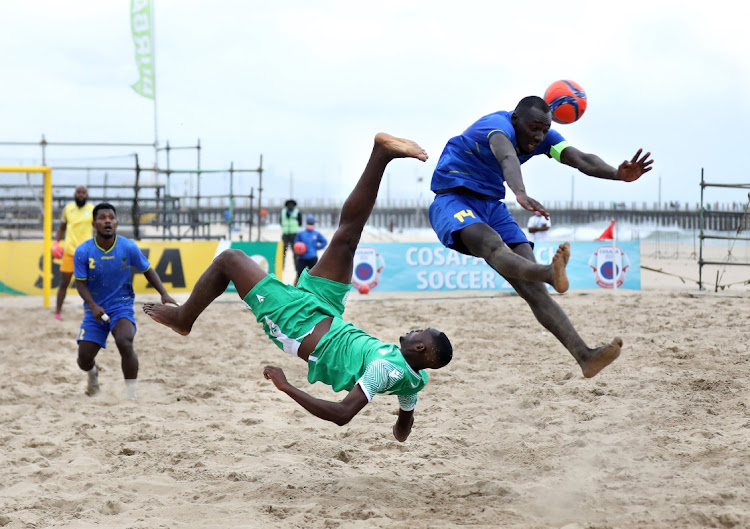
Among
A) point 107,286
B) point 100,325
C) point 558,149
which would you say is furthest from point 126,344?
point 558,149

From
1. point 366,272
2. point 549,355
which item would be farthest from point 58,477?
point 366,272

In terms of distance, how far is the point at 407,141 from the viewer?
4488 millimetres

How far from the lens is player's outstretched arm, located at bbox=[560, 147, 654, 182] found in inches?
169

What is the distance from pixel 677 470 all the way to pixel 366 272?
927 centimetres

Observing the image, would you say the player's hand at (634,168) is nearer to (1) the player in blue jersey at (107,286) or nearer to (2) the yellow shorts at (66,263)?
(1) the player in blue jersey at (107,286)

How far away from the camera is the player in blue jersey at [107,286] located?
6488mm

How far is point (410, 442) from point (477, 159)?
197cm

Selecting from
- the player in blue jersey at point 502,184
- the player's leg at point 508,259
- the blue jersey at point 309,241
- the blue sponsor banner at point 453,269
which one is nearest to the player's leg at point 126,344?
the player in blue jersey at point 502,184

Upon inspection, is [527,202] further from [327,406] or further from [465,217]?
[327,406]

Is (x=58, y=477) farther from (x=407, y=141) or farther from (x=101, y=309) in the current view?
(x=407, y=141)

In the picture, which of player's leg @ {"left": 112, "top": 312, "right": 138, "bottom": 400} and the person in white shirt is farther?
the person in white shirt

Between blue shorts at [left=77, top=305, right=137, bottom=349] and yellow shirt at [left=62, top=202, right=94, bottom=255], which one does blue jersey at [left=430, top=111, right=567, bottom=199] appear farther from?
yellow shirt at [left=62, top=202, right=94, bottom=255]

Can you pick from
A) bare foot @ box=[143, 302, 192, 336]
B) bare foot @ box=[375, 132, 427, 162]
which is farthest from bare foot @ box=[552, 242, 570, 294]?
bare foot @ box=[143, 302, 192, 336]

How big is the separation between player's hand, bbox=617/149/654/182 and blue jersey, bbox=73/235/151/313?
400cm
